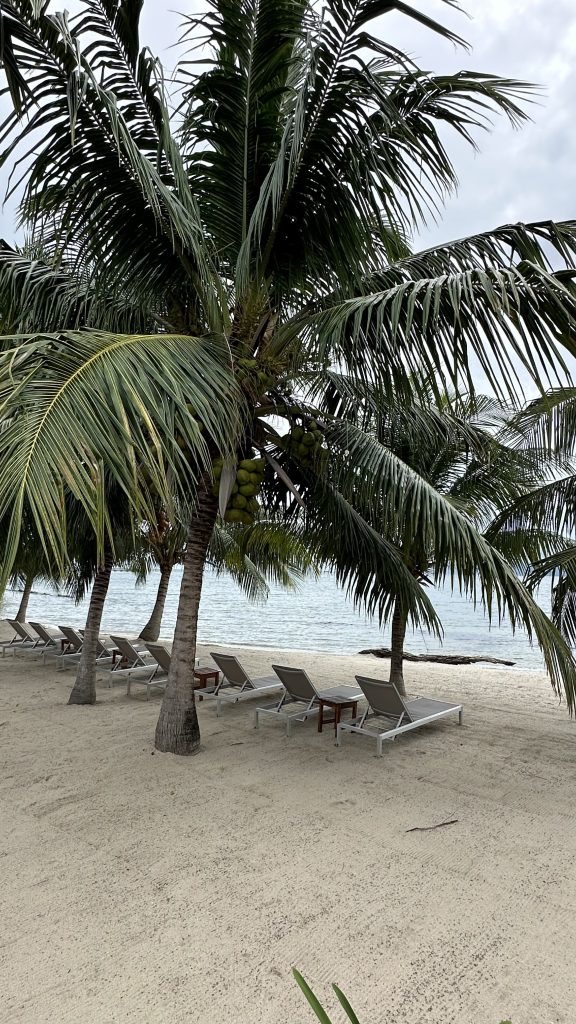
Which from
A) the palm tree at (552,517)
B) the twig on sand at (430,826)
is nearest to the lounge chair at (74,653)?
the palm tree at (552,517)

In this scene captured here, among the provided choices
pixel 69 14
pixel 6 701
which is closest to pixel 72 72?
pixel 69 14

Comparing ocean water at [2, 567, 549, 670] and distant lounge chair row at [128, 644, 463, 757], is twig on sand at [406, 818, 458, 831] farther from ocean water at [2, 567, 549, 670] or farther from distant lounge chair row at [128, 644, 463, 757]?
ocean water at [2, 567, 549, 670]

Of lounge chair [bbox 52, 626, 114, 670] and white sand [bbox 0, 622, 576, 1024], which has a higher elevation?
white sand [bbox 0, 622, 576, 1024]

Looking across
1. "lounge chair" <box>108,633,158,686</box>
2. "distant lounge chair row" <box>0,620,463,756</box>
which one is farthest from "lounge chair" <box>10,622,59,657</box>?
"distant lounge chair row" <box>0,620,463,756</box>

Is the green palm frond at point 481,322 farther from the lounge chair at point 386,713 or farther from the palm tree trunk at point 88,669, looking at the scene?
the palm tree trunk at point 88,669

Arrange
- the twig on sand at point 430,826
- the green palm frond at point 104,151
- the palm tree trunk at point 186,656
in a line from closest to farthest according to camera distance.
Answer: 1. the green palm frond at point 104,151
2. the twig on sand at point 430,826
3. the palm tree trunk at point 186,656

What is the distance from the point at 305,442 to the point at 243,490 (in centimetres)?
104

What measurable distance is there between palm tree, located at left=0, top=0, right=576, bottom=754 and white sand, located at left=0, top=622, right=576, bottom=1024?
112 cm

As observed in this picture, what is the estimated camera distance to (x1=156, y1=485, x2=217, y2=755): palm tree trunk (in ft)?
19.5

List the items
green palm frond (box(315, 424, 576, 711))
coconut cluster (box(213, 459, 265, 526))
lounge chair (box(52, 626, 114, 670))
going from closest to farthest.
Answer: coconut cluster (box(213, 459, 265, 526)), green palm frond (box(315, 424, 576, 711)), lounge chair (box(52, 626, 114, 670))

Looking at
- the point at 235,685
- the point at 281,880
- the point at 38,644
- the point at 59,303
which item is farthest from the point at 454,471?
the point at 38,644

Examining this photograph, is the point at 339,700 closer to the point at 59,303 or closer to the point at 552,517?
the point at 552,517

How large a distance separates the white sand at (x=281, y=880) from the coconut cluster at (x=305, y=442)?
121 inches

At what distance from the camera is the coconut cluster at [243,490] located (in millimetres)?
4809
